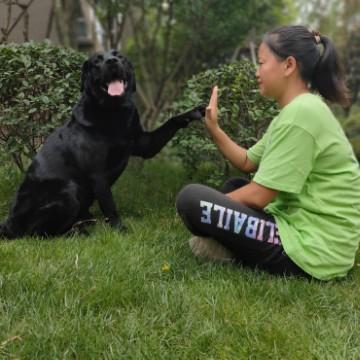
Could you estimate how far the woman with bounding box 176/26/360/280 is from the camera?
278 centimetres

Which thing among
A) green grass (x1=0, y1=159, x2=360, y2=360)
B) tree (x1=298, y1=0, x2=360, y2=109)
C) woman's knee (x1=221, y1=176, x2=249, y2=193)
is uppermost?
tree (x1=298, y1=0, x2=360, y2=109)

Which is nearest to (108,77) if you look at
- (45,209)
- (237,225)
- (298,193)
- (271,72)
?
(45,209)

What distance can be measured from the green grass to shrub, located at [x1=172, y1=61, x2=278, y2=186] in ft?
4.25

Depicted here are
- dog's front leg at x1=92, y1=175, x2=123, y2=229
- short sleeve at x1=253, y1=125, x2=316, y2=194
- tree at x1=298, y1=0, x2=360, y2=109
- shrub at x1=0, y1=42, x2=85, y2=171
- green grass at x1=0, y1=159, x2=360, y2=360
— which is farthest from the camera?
tree at x1=298, y1=0, x2=360, y2=109

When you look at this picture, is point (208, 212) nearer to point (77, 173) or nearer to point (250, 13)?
point (77, 173)

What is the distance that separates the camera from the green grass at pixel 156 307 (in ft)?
7.25

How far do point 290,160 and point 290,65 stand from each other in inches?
20.4

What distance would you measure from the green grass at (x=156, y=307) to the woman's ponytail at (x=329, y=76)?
998 millimetres

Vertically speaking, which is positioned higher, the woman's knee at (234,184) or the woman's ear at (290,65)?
the woman's ear at (290,65)

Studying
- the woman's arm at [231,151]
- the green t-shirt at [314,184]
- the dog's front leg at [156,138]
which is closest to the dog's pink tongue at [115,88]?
the dog's front leg at [156,138]

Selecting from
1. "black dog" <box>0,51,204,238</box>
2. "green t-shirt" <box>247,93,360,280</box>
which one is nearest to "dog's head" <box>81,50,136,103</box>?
"black dog" <box>0,51,204,238</box>

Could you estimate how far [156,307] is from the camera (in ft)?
8.36

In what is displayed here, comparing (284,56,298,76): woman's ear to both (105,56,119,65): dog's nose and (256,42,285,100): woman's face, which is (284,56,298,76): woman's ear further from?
(105,56,119,65): dog's nose

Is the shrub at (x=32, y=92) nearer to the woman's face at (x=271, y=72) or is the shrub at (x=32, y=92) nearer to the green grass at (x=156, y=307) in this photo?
the green grass at (x=156, y=307)
